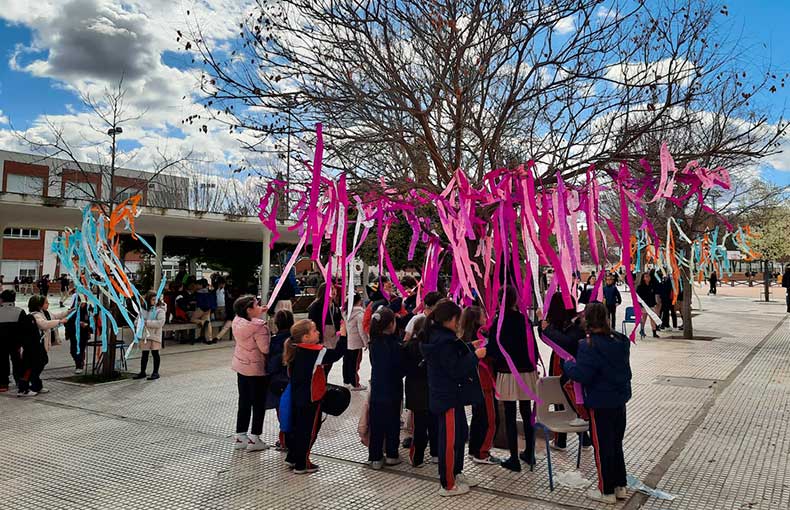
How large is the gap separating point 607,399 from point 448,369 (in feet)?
3.96

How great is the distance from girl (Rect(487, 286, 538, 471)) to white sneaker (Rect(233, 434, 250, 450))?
8.41ft

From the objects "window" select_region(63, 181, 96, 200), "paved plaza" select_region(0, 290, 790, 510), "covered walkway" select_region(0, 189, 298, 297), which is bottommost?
"paved plaza" select_region(0, 290, 790, 510)

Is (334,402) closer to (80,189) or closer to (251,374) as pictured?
(251,374)

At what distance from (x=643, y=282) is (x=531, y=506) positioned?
12845mm

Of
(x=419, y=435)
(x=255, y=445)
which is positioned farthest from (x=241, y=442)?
(x=419, y=435)

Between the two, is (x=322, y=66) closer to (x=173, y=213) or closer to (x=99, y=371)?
(x=99, y=371)

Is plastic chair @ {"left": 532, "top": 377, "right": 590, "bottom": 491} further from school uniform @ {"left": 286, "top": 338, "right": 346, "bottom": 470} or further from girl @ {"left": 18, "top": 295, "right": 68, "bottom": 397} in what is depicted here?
girl @ {"left": 18, "top": 295, "right": 68, "bottom": 397}

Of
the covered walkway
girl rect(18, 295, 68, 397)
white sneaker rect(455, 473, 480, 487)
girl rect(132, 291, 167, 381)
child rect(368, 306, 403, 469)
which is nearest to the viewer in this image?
white sneaker rect(455, 473, 480, 487)

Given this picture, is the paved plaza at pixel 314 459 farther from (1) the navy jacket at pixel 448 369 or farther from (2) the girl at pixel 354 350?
(1) the navy jacket at pixel 448 369

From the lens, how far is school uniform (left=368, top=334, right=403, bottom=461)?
517 cm

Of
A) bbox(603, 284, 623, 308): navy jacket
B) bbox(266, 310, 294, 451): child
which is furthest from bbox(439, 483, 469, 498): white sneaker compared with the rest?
bbox(603, 284, 623, 308): navy jacket

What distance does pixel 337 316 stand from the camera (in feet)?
29.5

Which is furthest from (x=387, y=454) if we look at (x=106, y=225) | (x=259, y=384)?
(x=106, y=225)

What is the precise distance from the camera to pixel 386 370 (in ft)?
17.0
